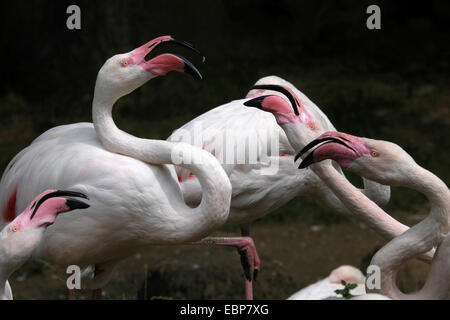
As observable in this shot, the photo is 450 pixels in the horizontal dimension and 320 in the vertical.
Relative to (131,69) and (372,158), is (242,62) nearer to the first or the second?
(131,69)

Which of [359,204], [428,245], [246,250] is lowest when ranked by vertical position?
[246,250]

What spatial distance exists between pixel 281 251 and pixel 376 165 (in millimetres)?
3095

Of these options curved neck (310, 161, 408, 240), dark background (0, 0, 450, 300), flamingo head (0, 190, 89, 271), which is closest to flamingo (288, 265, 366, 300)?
curved neck (310, 161, 408, 240)

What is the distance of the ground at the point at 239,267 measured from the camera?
4.61 metres

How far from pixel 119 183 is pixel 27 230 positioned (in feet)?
2.41

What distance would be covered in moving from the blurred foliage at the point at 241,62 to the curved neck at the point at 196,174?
319cm

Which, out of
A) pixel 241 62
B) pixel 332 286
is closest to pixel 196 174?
pixel 332 286

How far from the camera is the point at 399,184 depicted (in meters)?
3.00

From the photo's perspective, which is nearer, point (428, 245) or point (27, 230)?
point (27, 230)

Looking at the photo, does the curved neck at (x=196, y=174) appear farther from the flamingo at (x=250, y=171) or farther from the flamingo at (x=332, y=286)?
the flamingo at (x=332, y=286)

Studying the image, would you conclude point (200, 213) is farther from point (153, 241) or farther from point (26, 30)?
point (26, 30)

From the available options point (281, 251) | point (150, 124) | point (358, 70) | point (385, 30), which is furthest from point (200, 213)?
point (385, 30)

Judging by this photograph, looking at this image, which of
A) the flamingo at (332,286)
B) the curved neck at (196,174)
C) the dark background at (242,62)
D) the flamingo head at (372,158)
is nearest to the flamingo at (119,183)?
the curved neck at (196,174)

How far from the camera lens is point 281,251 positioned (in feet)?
19.6
